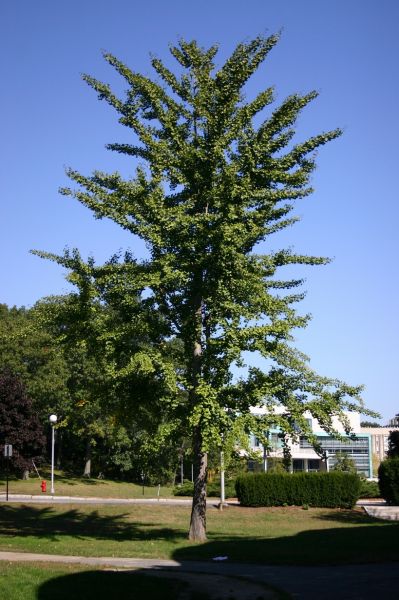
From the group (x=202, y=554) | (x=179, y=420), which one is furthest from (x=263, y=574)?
(x=179, y=420)

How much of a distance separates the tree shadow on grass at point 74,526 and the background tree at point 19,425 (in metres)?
18.5

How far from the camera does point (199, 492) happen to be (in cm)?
1970

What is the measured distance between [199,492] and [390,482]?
20.0m

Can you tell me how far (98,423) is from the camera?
175ft

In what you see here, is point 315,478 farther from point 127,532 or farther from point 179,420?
point 179,420

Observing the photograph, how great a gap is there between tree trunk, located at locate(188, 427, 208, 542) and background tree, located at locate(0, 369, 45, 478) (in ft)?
100

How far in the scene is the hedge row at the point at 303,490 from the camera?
3481 centimetres

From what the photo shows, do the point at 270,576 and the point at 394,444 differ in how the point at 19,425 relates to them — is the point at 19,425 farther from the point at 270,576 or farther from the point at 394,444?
the point at 270,576

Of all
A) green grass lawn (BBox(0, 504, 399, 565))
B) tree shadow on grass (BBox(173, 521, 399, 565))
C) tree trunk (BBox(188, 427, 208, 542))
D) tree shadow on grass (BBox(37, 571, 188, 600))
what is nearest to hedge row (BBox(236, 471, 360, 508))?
green grass lawn (BBox(0, 504, 399, 565))

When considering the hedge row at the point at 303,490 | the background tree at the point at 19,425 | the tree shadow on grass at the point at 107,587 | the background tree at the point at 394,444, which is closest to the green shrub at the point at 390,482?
the hedge row at the point at 303,490

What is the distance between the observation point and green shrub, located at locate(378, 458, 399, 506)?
119ft

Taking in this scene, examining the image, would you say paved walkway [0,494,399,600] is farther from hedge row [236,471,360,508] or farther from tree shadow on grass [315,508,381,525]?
hedge row [236,471,360,508]

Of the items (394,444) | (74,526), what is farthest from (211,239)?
(394,444)

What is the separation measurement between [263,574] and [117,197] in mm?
10616
